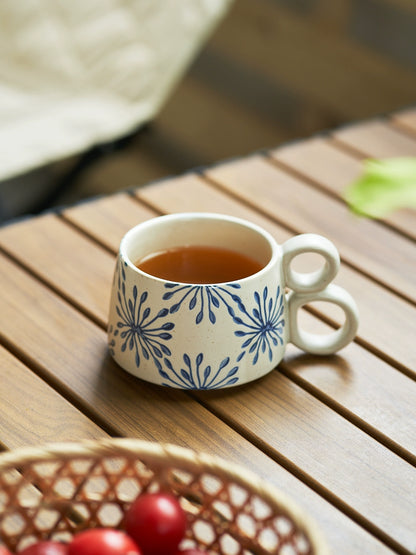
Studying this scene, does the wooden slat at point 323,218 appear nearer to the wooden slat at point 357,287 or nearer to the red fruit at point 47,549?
the wooden slat at point 357,287

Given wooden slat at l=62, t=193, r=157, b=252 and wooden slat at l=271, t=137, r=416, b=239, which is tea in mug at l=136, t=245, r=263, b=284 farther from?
wooden slat at l=271, t=137, r=416, b=239

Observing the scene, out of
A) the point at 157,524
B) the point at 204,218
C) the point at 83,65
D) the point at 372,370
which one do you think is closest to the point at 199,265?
the point at 204,218

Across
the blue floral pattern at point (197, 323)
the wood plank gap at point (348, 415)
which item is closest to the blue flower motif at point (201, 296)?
the blue floral pattern at point (197, 323)

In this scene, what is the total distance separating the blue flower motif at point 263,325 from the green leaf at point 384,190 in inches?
10.4

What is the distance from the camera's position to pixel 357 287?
2.58 ft

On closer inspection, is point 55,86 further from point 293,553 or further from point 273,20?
point 293,553

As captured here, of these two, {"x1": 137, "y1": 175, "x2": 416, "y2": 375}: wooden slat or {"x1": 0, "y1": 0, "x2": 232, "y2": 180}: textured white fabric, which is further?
{"x1": 0, "y1": 0, "x2": 232, "y2": 180}: textured white fabric

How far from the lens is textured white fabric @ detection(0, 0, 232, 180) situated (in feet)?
4.35

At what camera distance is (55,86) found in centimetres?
139

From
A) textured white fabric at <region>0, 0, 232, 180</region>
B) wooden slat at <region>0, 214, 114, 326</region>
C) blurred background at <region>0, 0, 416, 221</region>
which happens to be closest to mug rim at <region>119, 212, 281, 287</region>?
wooden slat at <region>0, 214, 114, 326</region>

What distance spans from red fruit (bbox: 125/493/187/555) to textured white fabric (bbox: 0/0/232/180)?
88 centimetres

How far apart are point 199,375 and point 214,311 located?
5 cm

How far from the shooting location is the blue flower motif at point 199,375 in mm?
618

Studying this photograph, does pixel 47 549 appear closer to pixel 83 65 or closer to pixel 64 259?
pixel 64 259
